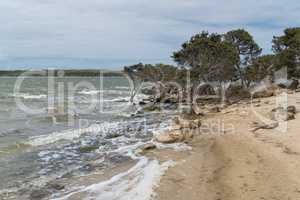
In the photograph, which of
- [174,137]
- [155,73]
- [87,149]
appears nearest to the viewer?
[174,137]

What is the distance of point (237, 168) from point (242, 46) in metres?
26.0

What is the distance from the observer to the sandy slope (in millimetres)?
7680

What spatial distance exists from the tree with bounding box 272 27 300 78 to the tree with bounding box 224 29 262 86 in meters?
2.95

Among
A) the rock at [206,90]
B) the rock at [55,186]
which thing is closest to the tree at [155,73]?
the rock at [206,90]

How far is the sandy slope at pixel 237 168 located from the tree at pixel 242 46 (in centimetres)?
1998

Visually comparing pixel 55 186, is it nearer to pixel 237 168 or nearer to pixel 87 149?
pixel 237 168

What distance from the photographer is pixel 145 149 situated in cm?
1294

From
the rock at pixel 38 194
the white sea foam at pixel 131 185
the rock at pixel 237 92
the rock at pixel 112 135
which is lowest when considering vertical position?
the rock at pixel 38 194

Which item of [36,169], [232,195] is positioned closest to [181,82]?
[36,169]

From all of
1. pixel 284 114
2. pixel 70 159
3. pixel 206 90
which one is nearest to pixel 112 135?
pixel 70 159

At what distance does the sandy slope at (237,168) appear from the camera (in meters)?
7.68

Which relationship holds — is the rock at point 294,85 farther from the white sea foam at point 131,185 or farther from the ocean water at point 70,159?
the white sea foam at point 131,185

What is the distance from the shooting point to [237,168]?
9.36 meters

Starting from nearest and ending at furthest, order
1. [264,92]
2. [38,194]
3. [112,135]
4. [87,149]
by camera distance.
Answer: [38,194] < [87,149] < [112,135] < [264,92]
